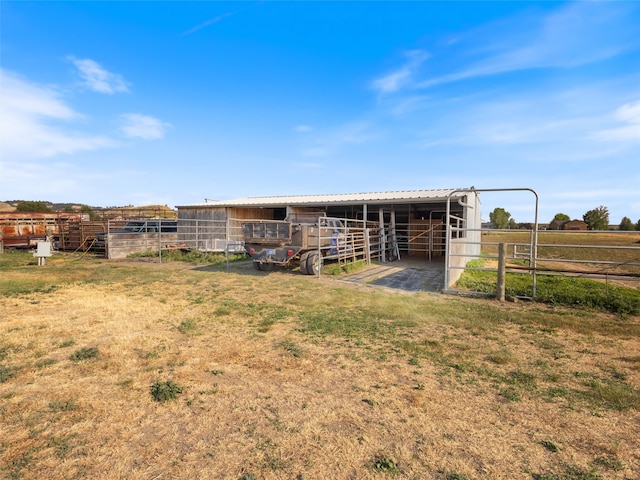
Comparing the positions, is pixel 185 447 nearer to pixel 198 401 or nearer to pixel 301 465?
pixel 198 401

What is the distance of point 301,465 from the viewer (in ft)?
8.23

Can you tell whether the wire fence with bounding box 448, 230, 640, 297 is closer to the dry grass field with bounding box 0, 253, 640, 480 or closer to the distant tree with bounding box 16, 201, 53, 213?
the dry grass field with bounding box 0, 253, 640, 480

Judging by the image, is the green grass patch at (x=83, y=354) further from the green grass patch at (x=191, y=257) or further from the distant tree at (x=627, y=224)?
the distant tree at (x=627, y=224)

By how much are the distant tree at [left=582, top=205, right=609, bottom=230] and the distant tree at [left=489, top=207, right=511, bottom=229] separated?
14388 mm

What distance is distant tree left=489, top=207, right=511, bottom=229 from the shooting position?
7147cm

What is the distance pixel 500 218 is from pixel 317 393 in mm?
81132

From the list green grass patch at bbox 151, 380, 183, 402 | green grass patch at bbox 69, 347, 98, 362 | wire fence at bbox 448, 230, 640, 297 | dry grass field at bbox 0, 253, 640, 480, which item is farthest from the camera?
wire fence at bbox 448, 230, 640, 297

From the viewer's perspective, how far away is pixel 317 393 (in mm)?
3617

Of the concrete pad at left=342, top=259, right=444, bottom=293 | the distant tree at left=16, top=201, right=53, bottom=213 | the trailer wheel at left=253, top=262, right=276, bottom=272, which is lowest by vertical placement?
the concrete pad at left=342, top=259, right=444, bottom=293

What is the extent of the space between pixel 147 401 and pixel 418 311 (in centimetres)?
525

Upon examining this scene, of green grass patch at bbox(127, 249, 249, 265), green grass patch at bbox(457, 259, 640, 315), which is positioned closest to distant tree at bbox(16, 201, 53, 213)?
green grass patch at bbox(127, 249, 249, 265)

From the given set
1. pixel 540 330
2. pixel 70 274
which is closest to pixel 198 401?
pixel 540 330

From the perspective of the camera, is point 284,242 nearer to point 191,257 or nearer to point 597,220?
point 191,257

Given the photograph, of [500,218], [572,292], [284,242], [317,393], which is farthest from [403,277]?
[500,218]
